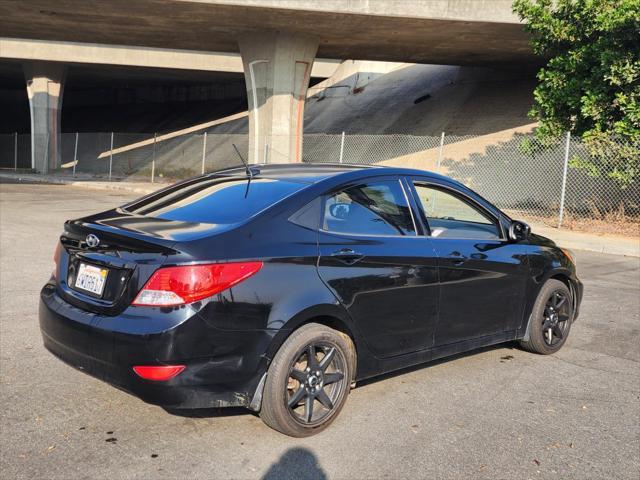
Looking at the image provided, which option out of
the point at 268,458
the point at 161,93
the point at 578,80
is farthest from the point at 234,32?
the point at 161,93

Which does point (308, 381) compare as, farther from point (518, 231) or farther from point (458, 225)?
point (518, 231)

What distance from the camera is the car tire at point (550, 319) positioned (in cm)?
516

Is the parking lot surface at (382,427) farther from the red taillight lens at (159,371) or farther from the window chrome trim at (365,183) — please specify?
the window chrome trim at (365,183)

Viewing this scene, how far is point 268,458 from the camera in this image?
11.0 feet

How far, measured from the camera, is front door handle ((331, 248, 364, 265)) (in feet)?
12.1

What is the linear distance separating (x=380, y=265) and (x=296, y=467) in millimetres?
1340

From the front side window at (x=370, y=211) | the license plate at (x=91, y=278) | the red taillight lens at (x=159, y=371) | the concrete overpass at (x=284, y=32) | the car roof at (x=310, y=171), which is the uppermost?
the concrete overpass at (x=284, y=32)

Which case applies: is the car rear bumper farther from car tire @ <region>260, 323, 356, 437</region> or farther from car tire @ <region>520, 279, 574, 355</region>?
car tire @ <region>520, 279, 574, 355</region>

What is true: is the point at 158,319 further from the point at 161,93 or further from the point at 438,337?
the point at 161,93

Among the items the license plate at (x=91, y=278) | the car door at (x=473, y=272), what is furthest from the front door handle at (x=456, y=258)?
the license plate at (x=91, y=278)

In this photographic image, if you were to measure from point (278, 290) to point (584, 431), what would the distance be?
2164mm

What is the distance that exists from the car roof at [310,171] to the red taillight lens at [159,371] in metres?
1.47

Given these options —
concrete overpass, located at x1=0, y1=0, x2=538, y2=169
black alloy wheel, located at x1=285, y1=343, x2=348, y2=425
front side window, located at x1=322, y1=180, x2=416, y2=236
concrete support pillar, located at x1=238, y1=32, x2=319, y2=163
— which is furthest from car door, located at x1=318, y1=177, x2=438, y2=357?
concrete support pillar, located at x1=238, y1=32, x2=319, y2=163

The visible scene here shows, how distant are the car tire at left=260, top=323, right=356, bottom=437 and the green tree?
11779 mm
